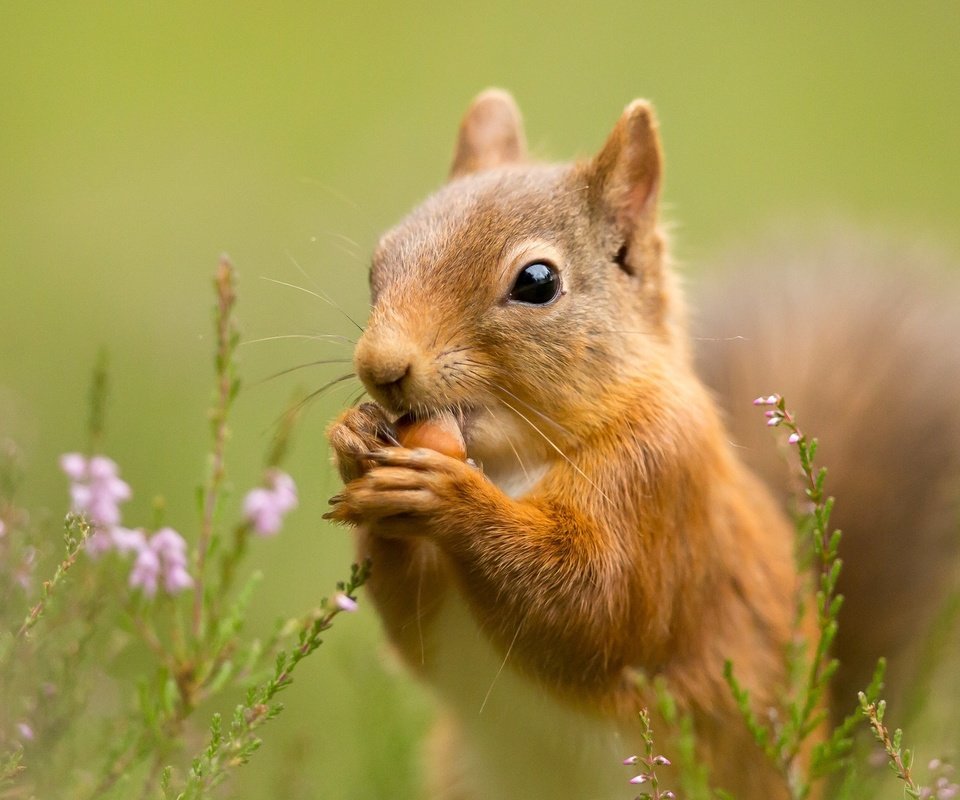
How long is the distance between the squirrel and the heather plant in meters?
0.18

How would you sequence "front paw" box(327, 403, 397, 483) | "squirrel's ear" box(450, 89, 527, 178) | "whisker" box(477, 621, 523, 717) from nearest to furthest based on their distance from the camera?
"front paw" box(327, 403, 397, 483)
"whisker" box(477, 621, 523, 717)
"squirrel's ear" box(450, 89, 527, 178)

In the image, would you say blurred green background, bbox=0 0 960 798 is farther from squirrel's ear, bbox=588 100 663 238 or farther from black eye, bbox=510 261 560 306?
black eye, bbox=510 261 560 306

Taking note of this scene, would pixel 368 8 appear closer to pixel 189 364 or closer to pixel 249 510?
pixel 189 364

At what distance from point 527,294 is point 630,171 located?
39 centimetres

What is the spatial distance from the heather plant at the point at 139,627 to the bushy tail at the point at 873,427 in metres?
1.29

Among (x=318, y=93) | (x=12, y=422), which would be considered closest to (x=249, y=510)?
(x=12, y=422)

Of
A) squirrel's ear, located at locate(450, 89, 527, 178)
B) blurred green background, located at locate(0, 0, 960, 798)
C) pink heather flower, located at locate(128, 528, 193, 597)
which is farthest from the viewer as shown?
blurred green background, located at locate(0, 0, 960, 798)

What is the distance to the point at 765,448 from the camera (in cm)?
282

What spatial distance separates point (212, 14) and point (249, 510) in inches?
242

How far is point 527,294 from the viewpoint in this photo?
2.02 metres

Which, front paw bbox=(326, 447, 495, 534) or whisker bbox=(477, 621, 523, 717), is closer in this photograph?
front paw bbox=(326, 447, 495, 534)

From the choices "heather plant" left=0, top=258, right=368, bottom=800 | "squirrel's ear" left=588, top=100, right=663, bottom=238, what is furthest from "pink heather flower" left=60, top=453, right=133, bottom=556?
"squirrel's ear" left=588, top=100, right=663, bottom=238

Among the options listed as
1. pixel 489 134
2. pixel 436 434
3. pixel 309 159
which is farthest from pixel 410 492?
pixel 309 159

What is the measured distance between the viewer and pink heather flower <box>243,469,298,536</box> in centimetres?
176
